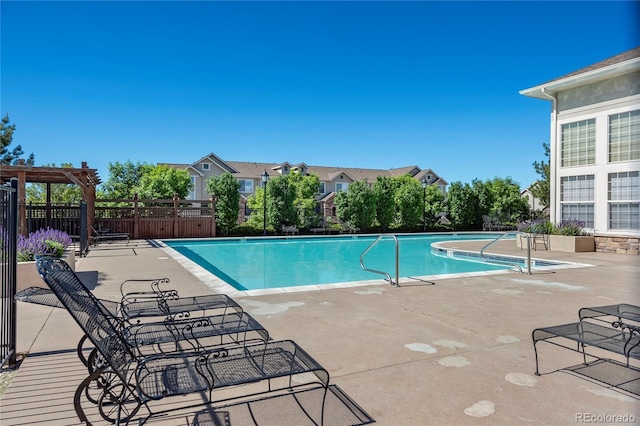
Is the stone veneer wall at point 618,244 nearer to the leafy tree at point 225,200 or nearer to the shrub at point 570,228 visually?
the shrub at point 570,228

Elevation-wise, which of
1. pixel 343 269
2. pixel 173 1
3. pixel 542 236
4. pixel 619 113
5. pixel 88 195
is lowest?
pixel 343 269

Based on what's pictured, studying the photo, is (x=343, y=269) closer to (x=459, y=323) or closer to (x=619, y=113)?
(x=459, y=323)

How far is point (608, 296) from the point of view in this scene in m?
6.04

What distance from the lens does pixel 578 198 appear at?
1404 cm

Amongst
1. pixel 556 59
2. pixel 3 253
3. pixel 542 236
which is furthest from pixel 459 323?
pixel 556 59

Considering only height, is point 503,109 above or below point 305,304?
above

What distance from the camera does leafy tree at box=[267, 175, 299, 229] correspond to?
21219 millimetres

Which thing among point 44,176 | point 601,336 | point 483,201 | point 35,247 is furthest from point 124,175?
point 601,336

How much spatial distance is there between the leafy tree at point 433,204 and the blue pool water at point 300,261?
29.0 feet

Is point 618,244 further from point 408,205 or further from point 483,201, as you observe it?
point 483,201

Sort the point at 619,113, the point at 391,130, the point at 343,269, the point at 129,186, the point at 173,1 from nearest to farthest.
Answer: the point at 173,1 < the point at 343,269 < the point at 619,113 < the point at 391,130 < the point at 129,186

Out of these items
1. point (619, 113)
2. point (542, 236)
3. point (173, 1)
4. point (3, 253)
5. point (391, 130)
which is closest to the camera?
point (3, 253)

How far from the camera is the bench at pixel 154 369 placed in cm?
227

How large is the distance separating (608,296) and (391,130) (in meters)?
25.9
